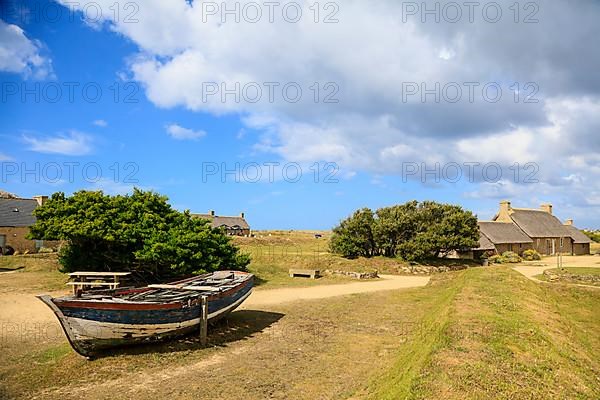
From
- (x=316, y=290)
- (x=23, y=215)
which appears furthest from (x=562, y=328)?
(x=23, y=215)

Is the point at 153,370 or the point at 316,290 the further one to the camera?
the point at 316,290

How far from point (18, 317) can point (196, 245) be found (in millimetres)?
7727

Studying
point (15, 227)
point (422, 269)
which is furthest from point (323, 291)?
point (15, 227)

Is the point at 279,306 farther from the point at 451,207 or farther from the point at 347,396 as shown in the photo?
the point at 451,207

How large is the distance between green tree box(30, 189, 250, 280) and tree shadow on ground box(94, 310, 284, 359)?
560cm

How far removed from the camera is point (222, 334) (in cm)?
1245

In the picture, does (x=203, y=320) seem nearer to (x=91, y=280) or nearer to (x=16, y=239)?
(x=91, y=280)

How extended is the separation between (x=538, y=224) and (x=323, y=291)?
36302mm

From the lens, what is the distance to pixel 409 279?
27812mm

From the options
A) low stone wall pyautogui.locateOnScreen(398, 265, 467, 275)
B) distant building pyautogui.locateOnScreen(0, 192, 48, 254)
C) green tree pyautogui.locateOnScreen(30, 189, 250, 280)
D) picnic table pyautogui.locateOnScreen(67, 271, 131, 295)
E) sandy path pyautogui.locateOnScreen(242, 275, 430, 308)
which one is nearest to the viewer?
picnic table pyautogui.locateOnScreen(67, 271, 131, 295)

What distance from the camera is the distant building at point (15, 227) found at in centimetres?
3650

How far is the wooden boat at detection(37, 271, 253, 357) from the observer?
9.06 meters

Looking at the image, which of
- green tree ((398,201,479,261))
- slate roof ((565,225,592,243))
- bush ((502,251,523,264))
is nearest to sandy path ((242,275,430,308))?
green tree ((398,201,479,261))

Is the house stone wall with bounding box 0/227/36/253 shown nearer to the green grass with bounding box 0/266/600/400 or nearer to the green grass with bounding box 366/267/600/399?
the green grass with bounding box 0/266/600/400
